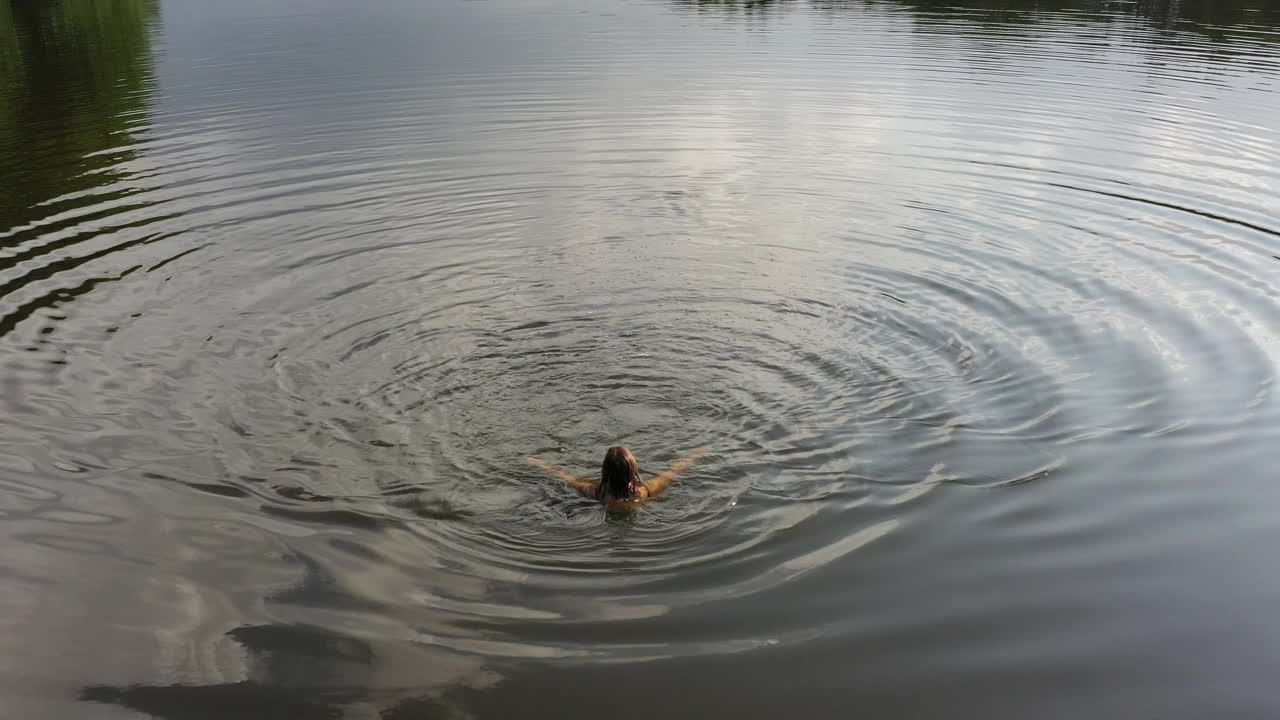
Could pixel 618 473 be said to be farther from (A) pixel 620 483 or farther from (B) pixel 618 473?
(A) pixel 620 483

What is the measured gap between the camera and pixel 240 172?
20.2 meters

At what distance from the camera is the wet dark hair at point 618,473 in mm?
8289

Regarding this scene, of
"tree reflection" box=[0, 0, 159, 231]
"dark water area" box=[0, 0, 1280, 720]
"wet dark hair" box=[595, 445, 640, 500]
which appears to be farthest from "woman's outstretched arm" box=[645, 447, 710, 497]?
"tree reflection" box=[0, 0, 159, 231]

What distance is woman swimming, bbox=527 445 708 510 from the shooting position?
327 inches

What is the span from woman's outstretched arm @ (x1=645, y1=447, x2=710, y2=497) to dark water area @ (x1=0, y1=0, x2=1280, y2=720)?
0.14 m

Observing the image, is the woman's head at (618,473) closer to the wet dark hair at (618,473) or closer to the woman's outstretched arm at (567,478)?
the wet dark hair at (618,473)

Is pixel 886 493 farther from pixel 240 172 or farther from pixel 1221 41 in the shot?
pixel 1221 41

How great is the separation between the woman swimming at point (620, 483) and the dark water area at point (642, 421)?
16cm

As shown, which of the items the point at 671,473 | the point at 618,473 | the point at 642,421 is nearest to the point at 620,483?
the point at 618,473

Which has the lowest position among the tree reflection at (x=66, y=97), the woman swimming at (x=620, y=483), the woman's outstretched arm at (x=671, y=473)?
the woman's outstretched arm at (x=671, y=473)

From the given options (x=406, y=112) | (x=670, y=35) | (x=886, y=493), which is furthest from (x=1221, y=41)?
(x=886, y=493)

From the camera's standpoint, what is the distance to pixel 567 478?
30.0 ft

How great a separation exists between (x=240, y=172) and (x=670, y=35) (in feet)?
89.0

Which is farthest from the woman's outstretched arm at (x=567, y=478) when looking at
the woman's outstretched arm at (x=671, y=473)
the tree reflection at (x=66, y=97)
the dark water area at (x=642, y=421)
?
the tree reflection at (x=66, y=97)
